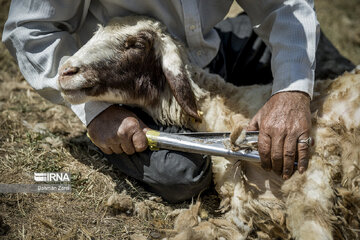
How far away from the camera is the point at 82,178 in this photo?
2273 millimetres

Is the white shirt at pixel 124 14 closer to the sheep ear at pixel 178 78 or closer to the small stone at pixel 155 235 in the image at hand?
the sheep ear at pixel 178 78

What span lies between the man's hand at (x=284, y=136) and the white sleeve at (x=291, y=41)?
17cm

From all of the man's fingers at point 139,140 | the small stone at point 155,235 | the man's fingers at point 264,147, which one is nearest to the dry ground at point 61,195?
the small stone at point 155,235

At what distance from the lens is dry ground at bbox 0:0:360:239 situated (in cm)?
187

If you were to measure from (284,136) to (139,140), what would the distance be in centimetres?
83

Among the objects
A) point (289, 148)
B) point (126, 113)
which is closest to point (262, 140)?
point (289, 148)

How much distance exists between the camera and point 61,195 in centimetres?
209

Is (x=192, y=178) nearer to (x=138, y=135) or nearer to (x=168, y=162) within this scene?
(x=168, y=162)

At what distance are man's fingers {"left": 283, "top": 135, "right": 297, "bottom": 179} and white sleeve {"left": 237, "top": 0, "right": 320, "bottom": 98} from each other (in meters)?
0.33

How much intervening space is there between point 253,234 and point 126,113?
1.07 metres

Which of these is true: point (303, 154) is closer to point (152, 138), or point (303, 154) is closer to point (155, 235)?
point (152, 138)

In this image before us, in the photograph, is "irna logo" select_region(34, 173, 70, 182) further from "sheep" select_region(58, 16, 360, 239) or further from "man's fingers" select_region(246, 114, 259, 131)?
"man's fingers" select_region(246, 114, 259, 131)

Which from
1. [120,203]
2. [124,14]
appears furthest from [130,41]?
[120,203]

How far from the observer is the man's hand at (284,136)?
180cm
